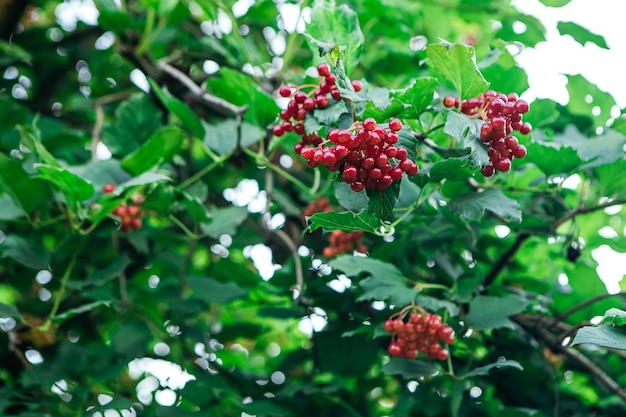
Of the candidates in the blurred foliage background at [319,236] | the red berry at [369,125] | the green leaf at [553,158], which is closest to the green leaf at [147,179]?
the blurred foliage background at [319,236]

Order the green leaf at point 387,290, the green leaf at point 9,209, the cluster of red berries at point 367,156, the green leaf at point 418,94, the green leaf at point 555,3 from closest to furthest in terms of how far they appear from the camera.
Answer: the cluster of red berries at point 367,156 < the green leaf at point 418,94 < the green leaf at point 387,290 < the green leaf at point 9,209 < the green leaf at point 555,3

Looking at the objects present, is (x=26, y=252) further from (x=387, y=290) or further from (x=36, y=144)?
Result: (x=387, y=290)

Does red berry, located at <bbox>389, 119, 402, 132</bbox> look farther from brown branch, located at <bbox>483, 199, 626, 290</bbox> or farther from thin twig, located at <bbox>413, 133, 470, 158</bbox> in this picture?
brown branch, located at <bbox>483, 199, 626, 290</bbox>

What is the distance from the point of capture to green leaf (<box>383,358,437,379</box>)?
120 centimetres

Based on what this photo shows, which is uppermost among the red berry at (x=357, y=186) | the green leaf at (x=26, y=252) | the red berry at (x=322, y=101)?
the red berry at (x=322, y=101)

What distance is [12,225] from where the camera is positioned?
165 centimetres

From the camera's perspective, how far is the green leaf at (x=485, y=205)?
3.41ft

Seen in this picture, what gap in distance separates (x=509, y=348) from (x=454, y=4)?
1075mm

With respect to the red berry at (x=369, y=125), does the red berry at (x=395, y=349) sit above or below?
below

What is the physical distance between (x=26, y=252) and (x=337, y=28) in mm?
847

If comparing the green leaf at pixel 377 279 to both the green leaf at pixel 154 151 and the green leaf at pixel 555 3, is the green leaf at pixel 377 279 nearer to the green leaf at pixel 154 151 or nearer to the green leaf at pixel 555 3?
the green leaf at pixel 154 151

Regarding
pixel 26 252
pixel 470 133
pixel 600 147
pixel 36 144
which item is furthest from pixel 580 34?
pixel 26 252

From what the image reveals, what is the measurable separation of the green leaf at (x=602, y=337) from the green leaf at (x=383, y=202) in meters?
0.30

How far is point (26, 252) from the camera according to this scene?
4.67 feet
